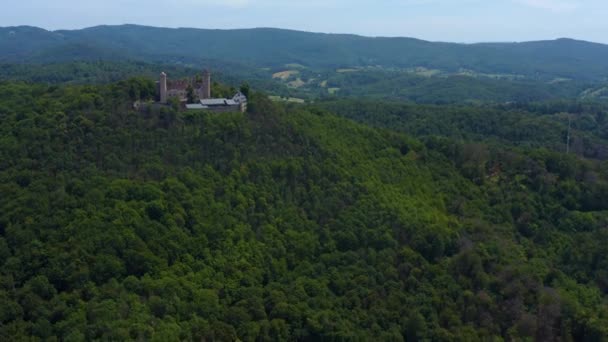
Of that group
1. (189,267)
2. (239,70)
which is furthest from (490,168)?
(239,70)

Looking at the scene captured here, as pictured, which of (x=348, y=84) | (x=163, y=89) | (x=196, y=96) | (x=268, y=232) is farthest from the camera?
(x=348, y=84)

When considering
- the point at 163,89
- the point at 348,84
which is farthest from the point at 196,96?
the point at 348,84

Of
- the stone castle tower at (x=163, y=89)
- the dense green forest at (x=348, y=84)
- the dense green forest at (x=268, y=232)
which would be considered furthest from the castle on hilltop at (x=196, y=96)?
the dense green forest at (x=348, y=84)

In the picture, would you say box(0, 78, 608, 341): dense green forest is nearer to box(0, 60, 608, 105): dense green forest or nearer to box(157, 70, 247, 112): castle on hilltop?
box(157, 70, 247, 112): castle on hilltop

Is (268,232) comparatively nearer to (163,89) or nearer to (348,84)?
(163,89)

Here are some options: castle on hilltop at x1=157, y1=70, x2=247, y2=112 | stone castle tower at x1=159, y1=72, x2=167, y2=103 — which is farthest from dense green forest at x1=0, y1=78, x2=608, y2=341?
castle on hilltop at x1=157, y1=70, x2=247, y2=112

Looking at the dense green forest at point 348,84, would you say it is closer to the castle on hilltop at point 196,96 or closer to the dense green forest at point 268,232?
the castle on hilltop at point 196,96

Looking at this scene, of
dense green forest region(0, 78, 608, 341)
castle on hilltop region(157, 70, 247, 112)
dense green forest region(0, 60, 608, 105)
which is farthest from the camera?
dense green forest region(0, 60, 608, 105)

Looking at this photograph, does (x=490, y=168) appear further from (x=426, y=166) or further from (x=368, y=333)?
(x=368, y=333)
